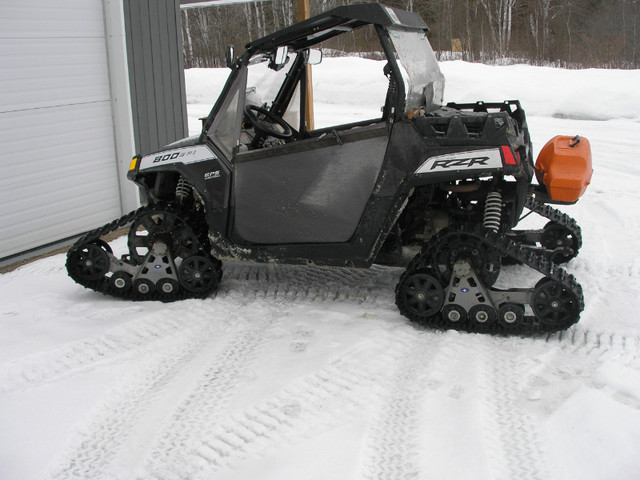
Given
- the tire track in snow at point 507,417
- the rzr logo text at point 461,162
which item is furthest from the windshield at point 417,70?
the tire track in snow at point 507,417

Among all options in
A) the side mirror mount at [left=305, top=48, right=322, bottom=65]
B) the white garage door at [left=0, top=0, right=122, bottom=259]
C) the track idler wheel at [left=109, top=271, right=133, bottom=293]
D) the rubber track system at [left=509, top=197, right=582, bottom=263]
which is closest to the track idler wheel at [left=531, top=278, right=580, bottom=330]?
the rubber track system at [left=509, top=197, right=582, bottom=263]

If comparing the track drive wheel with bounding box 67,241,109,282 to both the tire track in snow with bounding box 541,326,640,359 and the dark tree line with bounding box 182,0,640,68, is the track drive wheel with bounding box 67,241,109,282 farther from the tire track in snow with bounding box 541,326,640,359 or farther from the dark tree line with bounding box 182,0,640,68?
the dark tree line with bounding box 182,0,640,68

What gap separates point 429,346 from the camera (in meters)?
4.20

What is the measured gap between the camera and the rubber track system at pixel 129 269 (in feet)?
16.7

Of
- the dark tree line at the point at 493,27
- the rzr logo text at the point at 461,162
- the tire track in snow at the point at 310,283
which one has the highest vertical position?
the dark tree line at the point at 493,27

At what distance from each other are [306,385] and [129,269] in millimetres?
2056

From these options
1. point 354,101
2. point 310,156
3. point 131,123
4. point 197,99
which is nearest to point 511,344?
point 310,156

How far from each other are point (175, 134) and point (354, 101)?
8.53m

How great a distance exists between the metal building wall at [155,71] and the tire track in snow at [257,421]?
4.69 m

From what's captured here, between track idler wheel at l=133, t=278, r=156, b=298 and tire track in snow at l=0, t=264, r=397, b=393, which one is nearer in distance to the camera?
tire track in snow at l=0, t=264, r=397, b=393

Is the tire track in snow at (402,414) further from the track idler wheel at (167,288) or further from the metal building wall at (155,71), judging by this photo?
the metal building wall at (155,71)

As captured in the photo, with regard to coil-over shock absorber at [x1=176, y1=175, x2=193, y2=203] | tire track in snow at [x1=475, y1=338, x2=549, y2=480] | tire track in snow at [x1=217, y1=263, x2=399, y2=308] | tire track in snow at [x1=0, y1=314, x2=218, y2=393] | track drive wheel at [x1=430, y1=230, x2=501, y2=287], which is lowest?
tire track in snow at [x1=475, y1=338, x2=549, y2=480]

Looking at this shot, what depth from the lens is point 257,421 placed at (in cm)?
340

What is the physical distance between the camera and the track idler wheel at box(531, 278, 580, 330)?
164 inches
